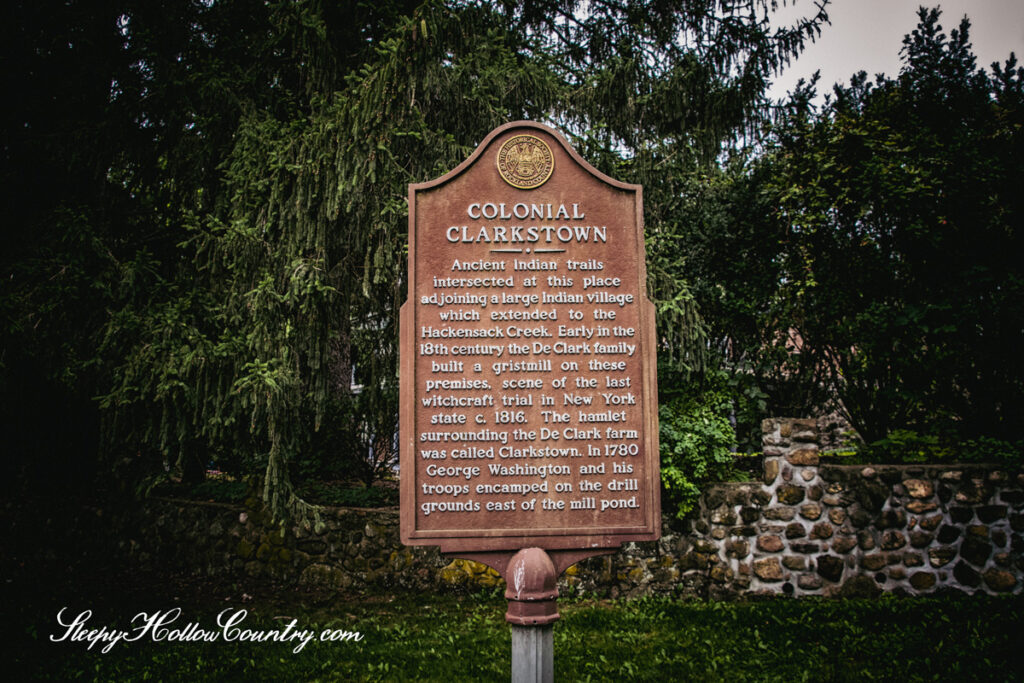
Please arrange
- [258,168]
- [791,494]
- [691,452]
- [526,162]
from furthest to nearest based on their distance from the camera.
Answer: [691,452], [791,494], [258,168], [526,162]

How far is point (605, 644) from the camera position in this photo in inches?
218

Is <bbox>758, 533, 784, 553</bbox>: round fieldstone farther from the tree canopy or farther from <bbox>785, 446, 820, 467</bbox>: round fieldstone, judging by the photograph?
the tree canopy

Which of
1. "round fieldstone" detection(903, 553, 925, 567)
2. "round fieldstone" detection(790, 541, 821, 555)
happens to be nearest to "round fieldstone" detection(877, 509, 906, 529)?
"round fieldstone" detection(903, 553, 925, 567)

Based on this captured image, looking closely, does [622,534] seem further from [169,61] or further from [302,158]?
[169,61]

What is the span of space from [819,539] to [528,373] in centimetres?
488

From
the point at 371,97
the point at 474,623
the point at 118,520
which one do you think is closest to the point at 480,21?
the point at 371,97

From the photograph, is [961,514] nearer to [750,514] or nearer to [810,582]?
[810,582]

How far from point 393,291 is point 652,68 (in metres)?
4.00

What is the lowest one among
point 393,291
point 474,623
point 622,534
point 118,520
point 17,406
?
point 474,623

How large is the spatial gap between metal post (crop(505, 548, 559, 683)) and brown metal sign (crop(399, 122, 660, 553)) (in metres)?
0.11

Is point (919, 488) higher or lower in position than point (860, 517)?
higher

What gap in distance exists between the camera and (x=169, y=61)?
6.91 metres

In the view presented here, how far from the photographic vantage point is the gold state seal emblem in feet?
11.8

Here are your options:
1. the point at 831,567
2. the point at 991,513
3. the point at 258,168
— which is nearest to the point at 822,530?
the point at 831,567
